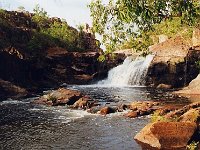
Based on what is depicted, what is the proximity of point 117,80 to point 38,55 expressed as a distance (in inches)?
735

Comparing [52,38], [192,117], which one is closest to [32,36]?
[52,38]

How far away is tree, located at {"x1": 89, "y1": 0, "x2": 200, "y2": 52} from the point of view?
1486 centimetres

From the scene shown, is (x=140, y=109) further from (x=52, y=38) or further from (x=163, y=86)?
(x=52, y=38)

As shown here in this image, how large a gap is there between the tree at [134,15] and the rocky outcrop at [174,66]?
47928 mm

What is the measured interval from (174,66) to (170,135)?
42.2 metres

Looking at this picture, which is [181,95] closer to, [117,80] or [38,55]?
[117,80]

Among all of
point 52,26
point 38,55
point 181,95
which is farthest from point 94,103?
point 52,26

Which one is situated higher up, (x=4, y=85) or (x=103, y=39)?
(x=103, y=39)

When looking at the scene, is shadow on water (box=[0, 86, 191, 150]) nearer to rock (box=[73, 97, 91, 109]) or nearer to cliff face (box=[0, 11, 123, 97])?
rock (box=[73, 97, 91, 109])

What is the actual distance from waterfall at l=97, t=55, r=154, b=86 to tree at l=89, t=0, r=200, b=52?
5213 centimetres

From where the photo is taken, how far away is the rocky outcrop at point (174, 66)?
6438cm

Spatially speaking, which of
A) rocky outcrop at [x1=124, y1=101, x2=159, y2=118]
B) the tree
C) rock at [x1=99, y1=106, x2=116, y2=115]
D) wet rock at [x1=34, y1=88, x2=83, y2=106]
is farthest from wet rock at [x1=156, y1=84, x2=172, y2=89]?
the tree

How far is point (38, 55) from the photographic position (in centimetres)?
8088

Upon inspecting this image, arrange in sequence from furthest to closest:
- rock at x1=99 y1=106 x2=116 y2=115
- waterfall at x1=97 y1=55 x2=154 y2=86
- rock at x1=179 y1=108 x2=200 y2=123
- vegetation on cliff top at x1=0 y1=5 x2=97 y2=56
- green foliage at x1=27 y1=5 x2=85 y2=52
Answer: green foliage at x1=27 y1=5 x2=85 y2=52 → vegetation on cliff top at x1=0 y1=5 x2=97 y2=56 → waterfall at x1=97 y1=55 x2=154 y2=86 → rock at x1=99 y1=106 x2=116 y2=115 → rock at x1=179 y1=108 x2=200 y2=123
